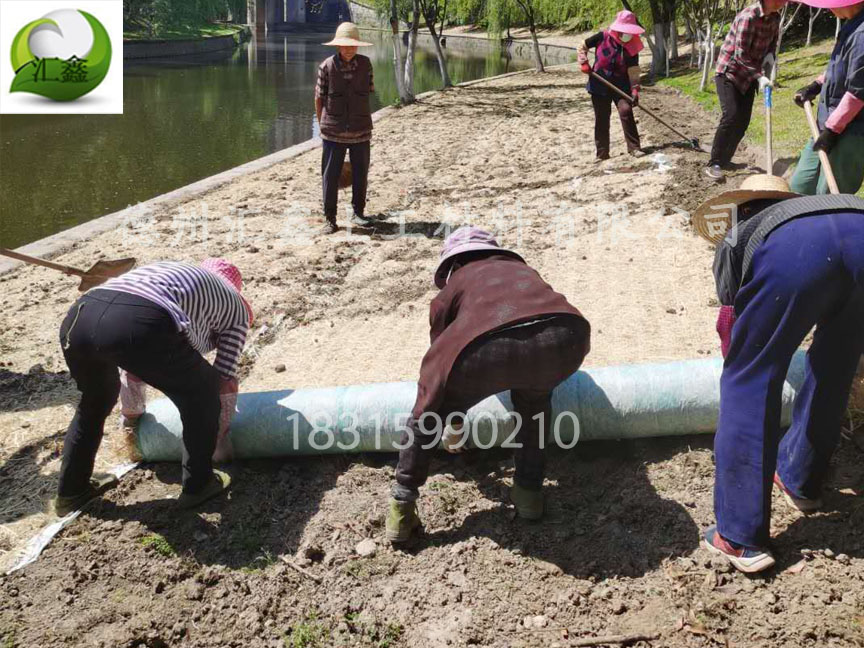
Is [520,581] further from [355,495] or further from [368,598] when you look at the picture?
[355,495]

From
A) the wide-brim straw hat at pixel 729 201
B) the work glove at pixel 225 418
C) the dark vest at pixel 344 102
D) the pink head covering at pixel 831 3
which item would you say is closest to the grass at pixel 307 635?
the work glove at pixel 225 418

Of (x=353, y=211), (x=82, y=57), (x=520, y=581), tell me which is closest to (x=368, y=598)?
(x=520, y=581)

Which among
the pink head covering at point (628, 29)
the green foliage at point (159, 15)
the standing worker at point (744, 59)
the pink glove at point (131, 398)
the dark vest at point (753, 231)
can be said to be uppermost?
the green foliage at point (159, 15)

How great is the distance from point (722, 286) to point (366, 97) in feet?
16.4

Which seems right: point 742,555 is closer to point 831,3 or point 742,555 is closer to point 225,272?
point 225,272

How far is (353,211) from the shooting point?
7492 mm

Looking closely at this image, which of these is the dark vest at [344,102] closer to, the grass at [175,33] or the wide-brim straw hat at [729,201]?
the wide-brim straw hat at [729,201]

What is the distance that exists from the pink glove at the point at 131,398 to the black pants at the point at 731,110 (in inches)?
237

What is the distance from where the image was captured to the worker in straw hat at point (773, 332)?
7.90 ft

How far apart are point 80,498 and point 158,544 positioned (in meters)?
0.46

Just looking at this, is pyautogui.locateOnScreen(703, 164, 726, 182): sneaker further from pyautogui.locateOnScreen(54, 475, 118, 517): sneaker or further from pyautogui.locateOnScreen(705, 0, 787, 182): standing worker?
pyautogui.locateOnScreen(54, 475, 118, 517): sneaker

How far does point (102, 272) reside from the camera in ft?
13.3

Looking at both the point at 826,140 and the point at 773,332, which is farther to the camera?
the point at 826,140

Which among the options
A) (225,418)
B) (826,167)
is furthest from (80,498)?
(826,167)
